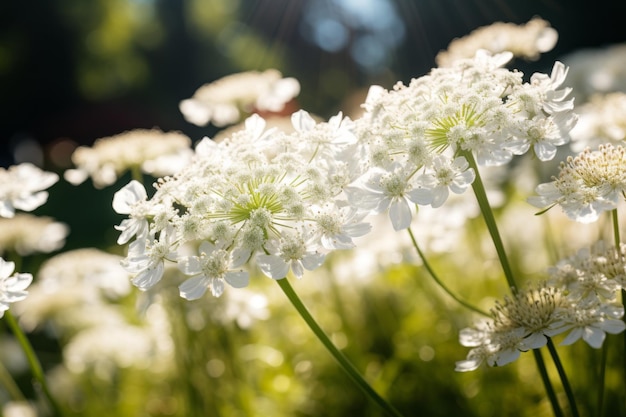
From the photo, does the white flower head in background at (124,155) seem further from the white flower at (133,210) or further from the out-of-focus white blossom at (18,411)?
the out-of-focus white blossom at (18,411)

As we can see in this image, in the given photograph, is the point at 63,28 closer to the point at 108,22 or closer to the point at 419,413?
the point at 108,22

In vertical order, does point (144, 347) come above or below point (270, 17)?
below

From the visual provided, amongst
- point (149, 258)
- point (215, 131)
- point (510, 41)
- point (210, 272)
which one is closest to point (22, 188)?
point (149, 258)

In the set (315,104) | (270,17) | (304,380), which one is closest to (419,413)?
(304,380)

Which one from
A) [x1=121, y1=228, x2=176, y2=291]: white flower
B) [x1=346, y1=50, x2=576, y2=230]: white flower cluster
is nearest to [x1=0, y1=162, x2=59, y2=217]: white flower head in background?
[x1=121, y1=228, x2=176, y2=291]: white flower

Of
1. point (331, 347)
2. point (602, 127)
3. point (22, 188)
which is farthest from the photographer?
point (602, 127)

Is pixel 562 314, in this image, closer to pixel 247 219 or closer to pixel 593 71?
pixel 247 219
